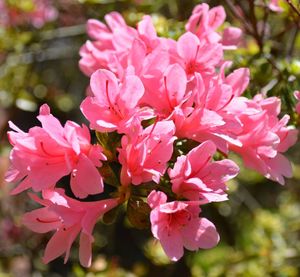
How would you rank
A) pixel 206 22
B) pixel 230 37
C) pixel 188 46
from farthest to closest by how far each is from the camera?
pixel 230 37 → pixel 206 22 → pixel 188 46

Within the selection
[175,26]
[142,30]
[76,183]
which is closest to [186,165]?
[76,183]

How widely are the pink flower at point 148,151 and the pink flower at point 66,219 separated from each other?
0.10m

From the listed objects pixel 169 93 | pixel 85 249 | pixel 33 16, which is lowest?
pixel 33 16

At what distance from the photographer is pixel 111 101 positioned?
1.07 m

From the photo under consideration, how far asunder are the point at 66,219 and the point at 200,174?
9.8 inches

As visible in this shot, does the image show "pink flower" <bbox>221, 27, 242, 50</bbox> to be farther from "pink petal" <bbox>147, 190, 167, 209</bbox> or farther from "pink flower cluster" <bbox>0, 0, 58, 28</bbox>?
"pink flower cluster" <bbox>0, 0, 58, 28</bbox>

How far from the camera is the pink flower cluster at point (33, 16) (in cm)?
279

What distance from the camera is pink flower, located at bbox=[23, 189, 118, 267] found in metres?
1.04

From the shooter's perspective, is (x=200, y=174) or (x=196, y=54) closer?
(x=200, y=174)

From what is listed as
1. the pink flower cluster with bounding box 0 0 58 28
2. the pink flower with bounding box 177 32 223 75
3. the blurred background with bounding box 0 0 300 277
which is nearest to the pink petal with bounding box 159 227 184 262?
the pink flower with bounding box 177 32 223 75

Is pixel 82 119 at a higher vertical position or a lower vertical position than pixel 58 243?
lower

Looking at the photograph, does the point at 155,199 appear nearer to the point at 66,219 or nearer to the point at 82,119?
the point at 66,219

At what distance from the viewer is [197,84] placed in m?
1.07

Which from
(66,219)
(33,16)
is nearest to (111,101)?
(66,219)
